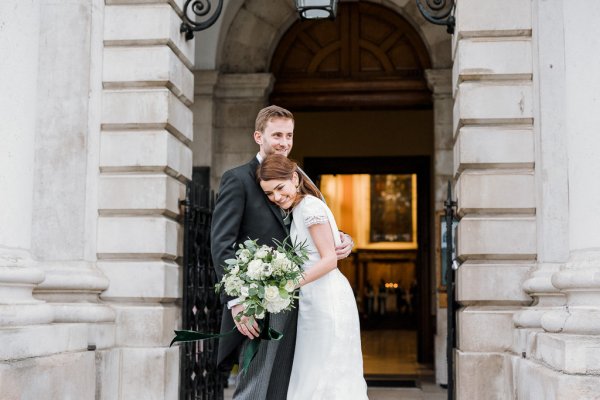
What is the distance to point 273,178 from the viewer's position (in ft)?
16.1

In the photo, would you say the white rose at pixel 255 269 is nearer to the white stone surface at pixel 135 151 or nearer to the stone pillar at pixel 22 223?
the stone pillar at pixel 22 223

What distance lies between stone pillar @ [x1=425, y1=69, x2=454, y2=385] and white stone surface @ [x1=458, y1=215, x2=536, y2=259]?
4.07 meters

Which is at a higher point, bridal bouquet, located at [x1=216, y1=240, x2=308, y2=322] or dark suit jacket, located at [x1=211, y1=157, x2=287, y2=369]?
dark suit jacket, located at [x1=211, y1=157, x2=287, y2=369]

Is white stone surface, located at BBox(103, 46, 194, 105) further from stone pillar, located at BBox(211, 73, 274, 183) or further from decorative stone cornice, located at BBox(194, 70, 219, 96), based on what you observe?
stone pillar, located at BBox(211, 73, 274, 183)

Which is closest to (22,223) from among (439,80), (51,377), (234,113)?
(51,377)

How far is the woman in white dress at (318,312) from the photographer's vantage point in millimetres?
4887

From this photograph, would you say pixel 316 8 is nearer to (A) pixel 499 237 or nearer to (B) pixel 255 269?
(A) pixel 499 237

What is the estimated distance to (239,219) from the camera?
5.18 metres

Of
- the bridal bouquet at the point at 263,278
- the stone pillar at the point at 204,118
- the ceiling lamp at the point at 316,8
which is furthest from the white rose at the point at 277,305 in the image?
the stone pillar at the point at 204,118

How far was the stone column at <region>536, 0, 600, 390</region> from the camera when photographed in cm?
591

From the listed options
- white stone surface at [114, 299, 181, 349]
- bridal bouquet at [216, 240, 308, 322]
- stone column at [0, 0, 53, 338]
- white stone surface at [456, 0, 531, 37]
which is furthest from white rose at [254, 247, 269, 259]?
white stone surface at [456, 0, 531, 37]

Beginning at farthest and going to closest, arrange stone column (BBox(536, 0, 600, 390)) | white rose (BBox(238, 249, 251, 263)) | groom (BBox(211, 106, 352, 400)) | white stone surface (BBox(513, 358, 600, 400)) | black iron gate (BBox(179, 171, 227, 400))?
black iron gate (BBox(179, 171, 227, 400))
stone column (BBox(536, 0, 600, 390))
white stone surface (BBox(513, 358, 600, 400))
groom (BBox(211, 106, 352, 400))
white rose (BBox(238, 249, 251, 263))

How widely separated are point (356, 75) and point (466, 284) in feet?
19.7

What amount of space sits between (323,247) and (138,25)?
14.4ft
